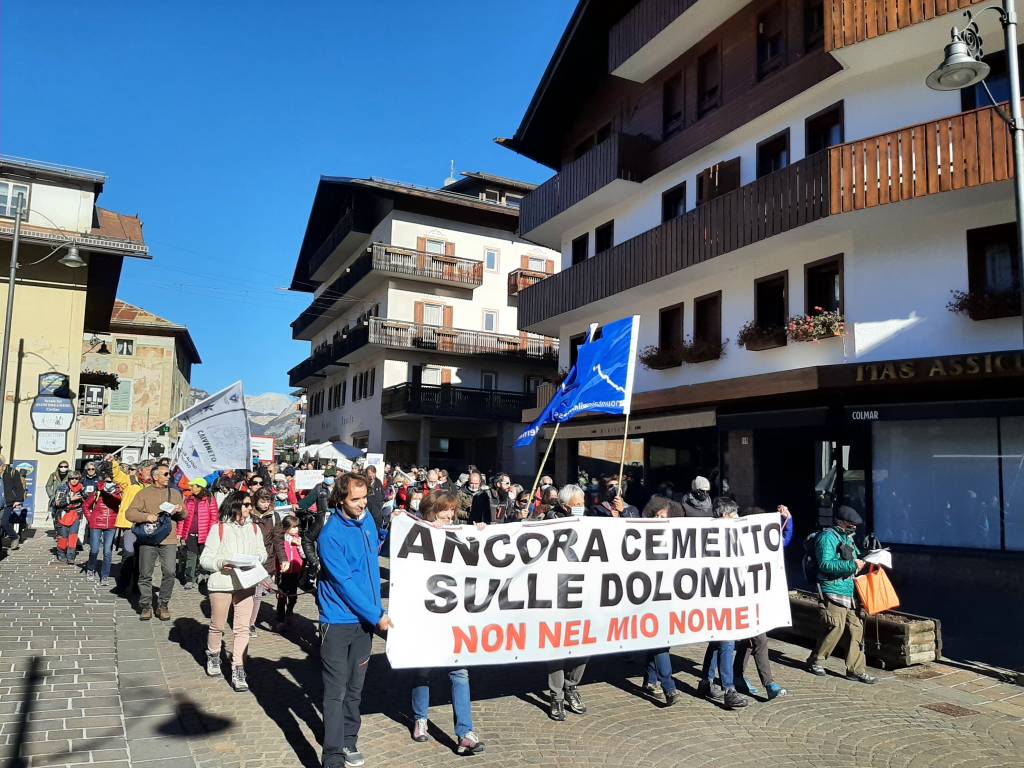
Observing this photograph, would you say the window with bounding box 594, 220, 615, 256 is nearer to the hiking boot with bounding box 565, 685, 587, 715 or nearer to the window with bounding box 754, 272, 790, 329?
the window with bounding box 754, 272, 790, 329

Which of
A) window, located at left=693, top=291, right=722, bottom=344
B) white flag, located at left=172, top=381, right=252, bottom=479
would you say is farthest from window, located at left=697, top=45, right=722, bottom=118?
white flag, located at left=172, top=381, right=252, bottom=479

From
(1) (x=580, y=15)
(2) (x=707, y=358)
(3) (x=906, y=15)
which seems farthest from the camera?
(1) (x=580, y=15)

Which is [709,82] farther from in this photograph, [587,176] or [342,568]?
[342,568]

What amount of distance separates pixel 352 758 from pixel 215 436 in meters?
9.14

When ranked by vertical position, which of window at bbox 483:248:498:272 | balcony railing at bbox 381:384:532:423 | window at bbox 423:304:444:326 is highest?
window at bbox 483:248:498:272

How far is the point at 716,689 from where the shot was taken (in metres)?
7.14

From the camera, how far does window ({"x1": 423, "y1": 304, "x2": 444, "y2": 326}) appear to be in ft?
129

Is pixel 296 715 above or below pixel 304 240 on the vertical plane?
below

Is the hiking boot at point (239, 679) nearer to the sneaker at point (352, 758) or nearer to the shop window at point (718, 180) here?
the sneaker at point (352, 758)

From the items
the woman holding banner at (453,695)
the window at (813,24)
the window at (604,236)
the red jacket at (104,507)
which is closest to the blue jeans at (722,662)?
the woman holding banner at (453,695)

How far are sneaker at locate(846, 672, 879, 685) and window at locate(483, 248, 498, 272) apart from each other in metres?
34.7

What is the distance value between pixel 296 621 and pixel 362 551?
5.58 metres

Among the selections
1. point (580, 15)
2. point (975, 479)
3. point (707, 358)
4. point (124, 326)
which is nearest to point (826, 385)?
point (975, 479)

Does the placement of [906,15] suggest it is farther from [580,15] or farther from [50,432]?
[50,432]
